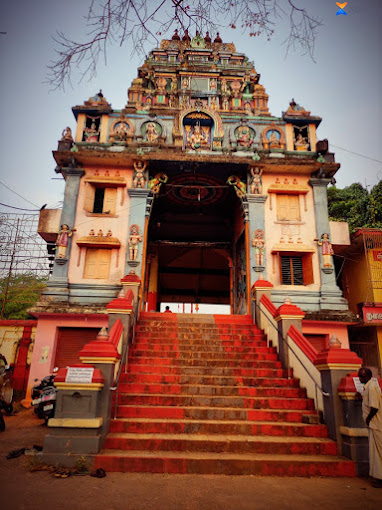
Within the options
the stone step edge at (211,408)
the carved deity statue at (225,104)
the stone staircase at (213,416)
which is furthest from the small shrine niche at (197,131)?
the stone step edge at (211,408)

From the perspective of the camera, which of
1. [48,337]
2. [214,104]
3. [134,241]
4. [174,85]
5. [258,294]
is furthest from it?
[174,85]

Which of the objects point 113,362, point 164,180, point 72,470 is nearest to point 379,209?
point 164,180

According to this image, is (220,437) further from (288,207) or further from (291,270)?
(288,207)

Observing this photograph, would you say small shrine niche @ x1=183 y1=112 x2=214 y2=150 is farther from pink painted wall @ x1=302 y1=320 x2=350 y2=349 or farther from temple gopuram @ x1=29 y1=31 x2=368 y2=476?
pink painted wall @ x1=302 y1=320 x2=350 y2=349

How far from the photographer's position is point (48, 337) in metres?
11.2

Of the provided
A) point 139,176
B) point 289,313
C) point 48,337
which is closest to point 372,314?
point 289,313

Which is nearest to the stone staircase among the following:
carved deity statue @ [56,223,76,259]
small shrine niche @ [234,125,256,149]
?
carved deity statue @ [56,223,76,259]

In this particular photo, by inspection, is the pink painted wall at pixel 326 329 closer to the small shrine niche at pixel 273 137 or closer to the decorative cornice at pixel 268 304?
the decorative cornice at pixel 268 304

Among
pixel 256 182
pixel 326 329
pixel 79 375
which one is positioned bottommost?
pixel 79 375

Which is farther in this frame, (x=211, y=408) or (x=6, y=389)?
(x=6, y=389)

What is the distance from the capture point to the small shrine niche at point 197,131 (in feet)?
45.2

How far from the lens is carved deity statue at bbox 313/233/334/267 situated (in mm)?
12580

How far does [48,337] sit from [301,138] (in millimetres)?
12317

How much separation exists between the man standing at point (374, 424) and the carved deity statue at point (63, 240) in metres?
10.2
